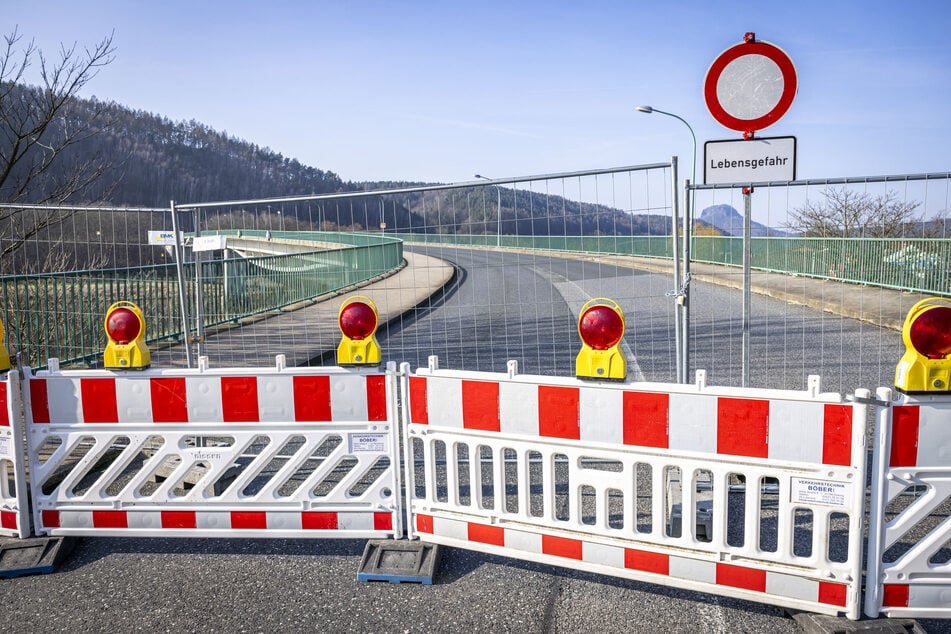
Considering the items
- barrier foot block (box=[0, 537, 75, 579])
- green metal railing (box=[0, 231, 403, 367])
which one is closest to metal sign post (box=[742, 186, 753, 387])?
green metal railing (box=[0, 231, 403, 367])

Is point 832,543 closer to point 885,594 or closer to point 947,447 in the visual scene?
point 885,594

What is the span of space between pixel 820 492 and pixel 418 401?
1.97m

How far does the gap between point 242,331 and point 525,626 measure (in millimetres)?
6943

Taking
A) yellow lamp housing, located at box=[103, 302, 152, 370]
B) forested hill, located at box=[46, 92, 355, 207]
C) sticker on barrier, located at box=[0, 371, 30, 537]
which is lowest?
sticker on barrier, located at box=[0, 371, 30, 537]

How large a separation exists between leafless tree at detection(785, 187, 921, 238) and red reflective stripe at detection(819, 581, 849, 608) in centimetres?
255

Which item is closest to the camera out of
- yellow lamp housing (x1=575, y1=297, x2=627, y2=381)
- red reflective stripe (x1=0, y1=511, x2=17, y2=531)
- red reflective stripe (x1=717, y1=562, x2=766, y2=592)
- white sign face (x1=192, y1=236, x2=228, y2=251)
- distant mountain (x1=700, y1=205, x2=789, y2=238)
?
red reflective stripe (x1=717, y1=562, x2=766, y2=592)

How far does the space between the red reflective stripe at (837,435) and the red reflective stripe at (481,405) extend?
1504 millimetres

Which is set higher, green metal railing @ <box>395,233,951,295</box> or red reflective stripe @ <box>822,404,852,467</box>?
green metal railing @ <box>395,233,951,295</box>

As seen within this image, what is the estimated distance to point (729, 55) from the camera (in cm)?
429

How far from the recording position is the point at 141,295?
10.2 meters

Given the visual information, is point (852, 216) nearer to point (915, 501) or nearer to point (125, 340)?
point (915, 501)

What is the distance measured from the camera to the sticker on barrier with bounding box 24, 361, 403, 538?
390 centimetres

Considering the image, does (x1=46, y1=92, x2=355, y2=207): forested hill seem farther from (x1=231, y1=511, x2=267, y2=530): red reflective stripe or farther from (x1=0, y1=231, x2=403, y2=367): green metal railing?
(x1=231, y1=511, x2=267, y2=530): red reflective stripe

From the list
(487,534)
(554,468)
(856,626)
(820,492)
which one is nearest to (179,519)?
(487,534)
